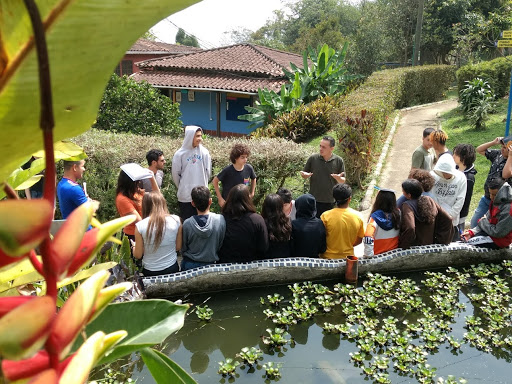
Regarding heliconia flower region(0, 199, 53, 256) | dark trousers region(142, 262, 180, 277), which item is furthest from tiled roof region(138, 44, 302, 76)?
heliconia flower region(0, 199, 53, 256)

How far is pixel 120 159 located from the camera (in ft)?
22.3

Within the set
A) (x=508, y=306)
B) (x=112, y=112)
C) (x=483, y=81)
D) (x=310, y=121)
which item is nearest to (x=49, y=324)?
(x=508, y=306)

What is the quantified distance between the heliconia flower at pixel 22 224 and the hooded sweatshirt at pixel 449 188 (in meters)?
5.73

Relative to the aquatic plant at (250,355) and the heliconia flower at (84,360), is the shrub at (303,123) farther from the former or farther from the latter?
the heliconia flower at (84,360)

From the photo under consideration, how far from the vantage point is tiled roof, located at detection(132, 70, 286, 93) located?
776 inches

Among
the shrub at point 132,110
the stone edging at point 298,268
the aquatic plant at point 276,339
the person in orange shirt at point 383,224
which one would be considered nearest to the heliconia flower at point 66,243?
the aquatic plant at point 276,339

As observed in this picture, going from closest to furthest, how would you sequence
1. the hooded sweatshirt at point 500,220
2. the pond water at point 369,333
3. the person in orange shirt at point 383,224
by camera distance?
the pond water at point 369,333 < the person in orange shirt at point 383,224 < the hooded sweatshirt at point 500,220

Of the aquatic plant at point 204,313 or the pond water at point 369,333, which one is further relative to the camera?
the aquatic plant at point 204,313

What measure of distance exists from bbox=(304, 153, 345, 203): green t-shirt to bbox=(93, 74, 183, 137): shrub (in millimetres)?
6207

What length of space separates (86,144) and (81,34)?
6.72 m

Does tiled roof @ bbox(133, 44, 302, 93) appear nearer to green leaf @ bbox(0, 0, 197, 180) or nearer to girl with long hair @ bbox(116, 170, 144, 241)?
girl with long hair @ bbox(116, 170, 144, 241)

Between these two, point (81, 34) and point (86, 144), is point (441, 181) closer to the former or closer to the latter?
point (86, 144)

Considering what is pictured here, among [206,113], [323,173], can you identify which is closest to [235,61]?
[206,113]

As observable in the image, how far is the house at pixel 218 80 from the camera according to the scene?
20359 millimetres
